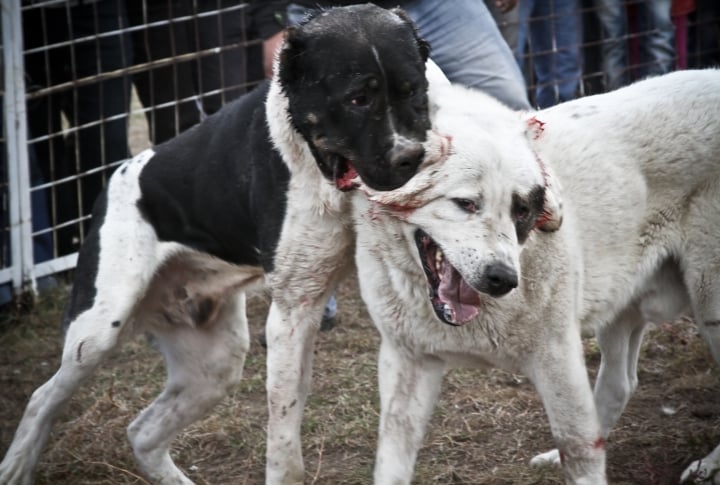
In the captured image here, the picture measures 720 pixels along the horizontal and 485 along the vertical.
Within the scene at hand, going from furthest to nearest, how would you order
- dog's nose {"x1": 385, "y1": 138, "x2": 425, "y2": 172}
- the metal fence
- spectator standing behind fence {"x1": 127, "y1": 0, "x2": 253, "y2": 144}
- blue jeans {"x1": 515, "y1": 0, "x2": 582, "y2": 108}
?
blue jeans {"x1": 515, "y1": 0, "x2": 582, "y2": 108} → spectator standing behind fence {"x1": 127, "y1": 0, "x2": 253, "y2": 144} → the metal fence → dog's nose {"x1": 385, "y1": 138, "x2": 425, "y2": 172}

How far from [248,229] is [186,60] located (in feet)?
8.91

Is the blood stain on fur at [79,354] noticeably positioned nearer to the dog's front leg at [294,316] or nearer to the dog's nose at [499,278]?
the dog's front leg at [294,316]

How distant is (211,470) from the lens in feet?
14.5

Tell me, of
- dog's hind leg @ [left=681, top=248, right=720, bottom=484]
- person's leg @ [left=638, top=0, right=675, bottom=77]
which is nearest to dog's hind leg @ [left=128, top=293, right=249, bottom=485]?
dog's hind leg @ [left=681, top=248, right=720, bottom=484]

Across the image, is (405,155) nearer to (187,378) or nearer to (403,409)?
(403,409)

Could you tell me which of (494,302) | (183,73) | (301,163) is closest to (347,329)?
(183,73)

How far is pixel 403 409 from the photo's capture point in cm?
339

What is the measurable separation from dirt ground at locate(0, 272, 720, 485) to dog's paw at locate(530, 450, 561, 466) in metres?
0.04

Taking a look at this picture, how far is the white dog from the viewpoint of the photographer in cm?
292

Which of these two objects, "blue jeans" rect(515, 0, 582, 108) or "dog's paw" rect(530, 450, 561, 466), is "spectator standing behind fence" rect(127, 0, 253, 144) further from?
"dog's paw" rect(530, 450, 561, 466)

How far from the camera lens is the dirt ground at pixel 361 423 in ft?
13.7

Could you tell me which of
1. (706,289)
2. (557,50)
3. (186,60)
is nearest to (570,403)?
(706,289)

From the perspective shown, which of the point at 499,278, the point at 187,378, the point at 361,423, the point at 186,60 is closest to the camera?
the point at 499,278

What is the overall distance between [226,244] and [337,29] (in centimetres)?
103
